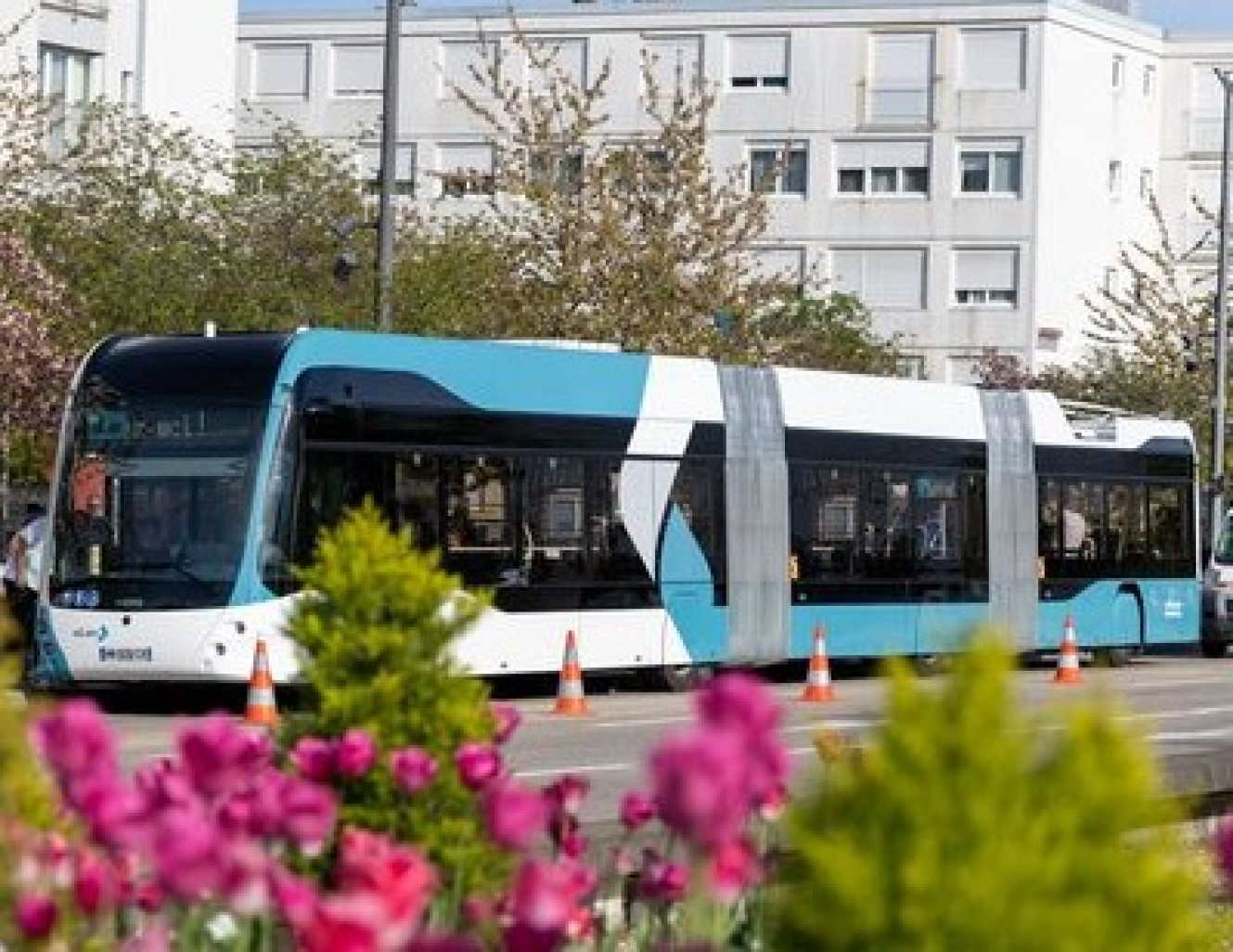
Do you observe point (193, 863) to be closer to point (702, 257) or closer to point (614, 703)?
point (614, 703)

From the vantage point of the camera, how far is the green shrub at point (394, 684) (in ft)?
20.6

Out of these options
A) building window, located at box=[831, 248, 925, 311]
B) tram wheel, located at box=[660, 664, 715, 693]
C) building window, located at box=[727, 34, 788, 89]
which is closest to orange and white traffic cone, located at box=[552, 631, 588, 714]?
tram wheel, located at box=[660, 664, 715, 693]

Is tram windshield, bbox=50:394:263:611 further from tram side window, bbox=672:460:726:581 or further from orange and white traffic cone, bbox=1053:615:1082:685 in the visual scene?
orange and white traffic cone, bbox=1053:615:1082:685

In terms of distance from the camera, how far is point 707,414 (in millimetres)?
30531

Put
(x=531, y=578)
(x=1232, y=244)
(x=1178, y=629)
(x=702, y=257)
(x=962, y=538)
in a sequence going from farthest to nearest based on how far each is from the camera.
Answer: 1. (x=1232, y=244)
2. (x=702, y=257)
3. (x=1178, y=629)
4. (x=962, y=538)
5. (x=531, y=578)

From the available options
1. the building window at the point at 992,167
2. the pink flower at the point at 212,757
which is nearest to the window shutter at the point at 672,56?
the building window at the point at 992,167

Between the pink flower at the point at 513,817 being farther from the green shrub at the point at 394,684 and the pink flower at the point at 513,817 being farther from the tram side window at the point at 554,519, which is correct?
the tram side window at the point at 554,519

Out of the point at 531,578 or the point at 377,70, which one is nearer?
the point at 531,578

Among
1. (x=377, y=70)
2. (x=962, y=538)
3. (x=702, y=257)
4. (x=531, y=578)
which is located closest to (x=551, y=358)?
(x=531, y=578)

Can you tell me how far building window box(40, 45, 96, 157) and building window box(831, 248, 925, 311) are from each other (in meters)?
31.0

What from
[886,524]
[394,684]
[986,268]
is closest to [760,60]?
[986,268]

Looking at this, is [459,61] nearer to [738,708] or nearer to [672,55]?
[672,55]

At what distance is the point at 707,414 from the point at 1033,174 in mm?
49632

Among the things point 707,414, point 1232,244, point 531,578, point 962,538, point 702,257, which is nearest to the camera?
point 531,578
